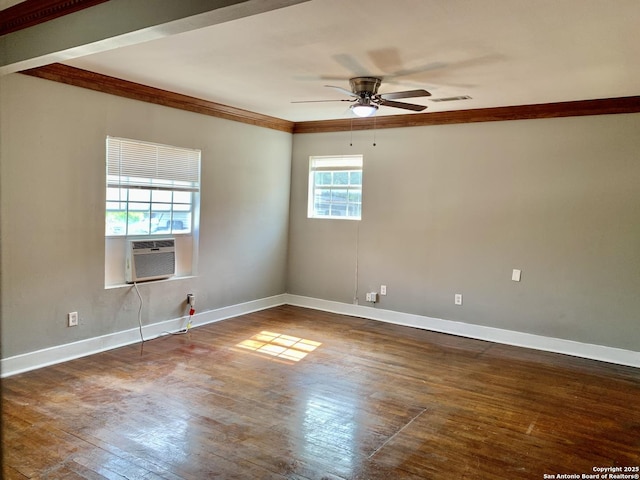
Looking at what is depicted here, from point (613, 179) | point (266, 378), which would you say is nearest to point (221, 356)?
point (266, 378)

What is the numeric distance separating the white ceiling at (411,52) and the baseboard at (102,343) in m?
2.40

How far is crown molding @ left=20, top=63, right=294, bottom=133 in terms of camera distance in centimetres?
391

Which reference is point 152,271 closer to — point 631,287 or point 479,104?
point 479,104

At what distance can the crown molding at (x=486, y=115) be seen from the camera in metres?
4.54

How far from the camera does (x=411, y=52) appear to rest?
3301 millimetres

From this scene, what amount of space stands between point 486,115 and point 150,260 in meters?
3.88

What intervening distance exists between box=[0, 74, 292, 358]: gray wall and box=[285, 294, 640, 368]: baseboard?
1469 mm

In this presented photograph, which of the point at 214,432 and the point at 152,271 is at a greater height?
the point at 152,271

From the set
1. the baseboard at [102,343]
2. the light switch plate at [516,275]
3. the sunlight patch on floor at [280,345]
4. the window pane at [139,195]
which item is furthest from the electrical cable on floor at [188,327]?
the light switch plate at [516,275]

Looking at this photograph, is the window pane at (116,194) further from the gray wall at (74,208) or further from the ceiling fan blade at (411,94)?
the ceiling fan blade at (411,94)

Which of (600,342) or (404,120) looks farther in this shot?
(404,120)

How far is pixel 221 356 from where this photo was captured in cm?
441

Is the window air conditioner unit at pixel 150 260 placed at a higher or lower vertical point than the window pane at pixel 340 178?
lower

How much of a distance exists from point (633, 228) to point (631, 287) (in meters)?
0.57
